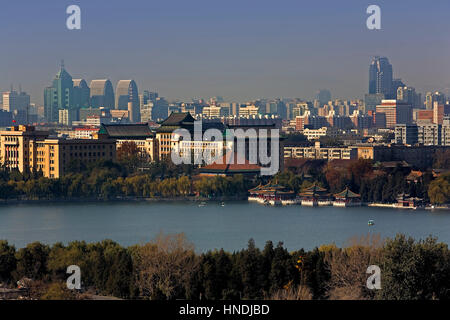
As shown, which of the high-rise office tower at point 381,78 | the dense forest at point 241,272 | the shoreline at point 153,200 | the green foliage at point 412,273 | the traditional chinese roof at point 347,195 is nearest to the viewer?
the green foliage at point 412,273

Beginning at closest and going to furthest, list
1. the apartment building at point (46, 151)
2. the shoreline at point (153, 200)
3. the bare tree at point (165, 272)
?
the bare tree at point (165, 272) < the shoreline at point (153, 200) < the apartment building at point (46, 151)

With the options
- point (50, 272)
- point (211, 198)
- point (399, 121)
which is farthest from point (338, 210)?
point (399, 121)

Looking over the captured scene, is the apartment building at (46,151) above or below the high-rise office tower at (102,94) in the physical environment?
below

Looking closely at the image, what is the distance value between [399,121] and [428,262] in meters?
48.4

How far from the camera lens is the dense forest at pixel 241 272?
1023 cm

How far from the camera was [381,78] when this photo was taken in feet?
210

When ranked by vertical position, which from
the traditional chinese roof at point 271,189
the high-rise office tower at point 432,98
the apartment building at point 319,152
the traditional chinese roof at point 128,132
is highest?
the high-rise office tower at point 432,98

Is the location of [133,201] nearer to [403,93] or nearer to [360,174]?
[360,174]

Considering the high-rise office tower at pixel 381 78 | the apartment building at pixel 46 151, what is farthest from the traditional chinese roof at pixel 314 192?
the high-rise office tower at pixel 381 78

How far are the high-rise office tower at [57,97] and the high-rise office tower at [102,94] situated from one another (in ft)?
7.91

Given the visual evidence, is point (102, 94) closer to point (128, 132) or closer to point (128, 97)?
point (128, 97)

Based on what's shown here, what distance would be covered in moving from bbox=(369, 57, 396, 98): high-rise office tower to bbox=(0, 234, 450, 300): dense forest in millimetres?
50316

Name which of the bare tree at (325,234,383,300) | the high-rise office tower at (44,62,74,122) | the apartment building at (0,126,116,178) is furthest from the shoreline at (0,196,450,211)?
the high-rise office tower at (44,62,74,122)

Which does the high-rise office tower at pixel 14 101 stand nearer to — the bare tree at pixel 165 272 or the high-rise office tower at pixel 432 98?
the high-rise office tower at pixel 432 98
